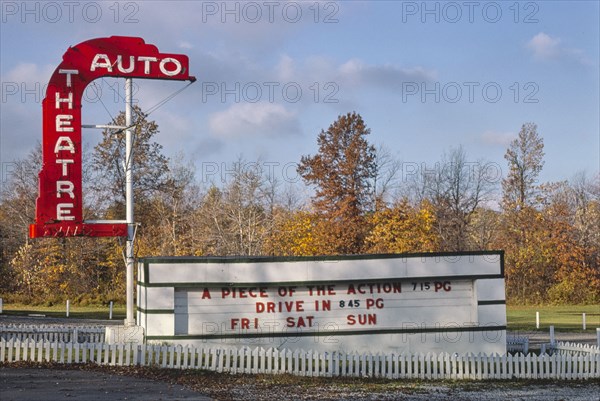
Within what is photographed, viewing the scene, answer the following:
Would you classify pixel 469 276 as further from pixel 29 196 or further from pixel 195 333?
pixel 29 196

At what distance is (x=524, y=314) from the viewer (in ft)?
160

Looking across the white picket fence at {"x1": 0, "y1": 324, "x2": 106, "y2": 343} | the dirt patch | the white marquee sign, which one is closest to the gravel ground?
the dirt patch

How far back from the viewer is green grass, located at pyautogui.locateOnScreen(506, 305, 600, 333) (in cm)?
3747

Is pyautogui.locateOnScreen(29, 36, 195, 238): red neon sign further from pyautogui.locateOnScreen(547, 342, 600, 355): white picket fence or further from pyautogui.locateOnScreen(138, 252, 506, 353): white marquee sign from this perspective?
pyautogui.locateOnScreen(547, 342, 600, 355): white picket fence

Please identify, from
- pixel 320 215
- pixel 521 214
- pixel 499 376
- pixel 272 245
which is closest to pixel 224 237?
pixel 272 245

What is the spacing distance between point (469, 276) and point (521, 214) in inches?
1876

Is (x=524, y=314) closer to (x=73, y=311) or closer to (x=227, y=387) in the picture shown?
(x=73, y=311)

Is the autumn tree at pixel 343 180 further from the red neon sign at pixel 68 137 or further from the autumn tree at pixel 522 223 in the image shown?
the red neon sign at pixel 68 137

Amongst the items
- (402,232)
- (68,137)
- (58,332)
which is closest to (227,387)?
(68,137)

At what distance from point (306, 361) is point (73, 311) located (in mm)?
28713

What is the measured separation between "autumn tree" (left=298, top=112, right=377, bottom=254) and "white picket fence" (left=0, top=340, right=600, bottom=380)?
3860cm

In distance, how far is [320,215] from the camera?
61000 mm

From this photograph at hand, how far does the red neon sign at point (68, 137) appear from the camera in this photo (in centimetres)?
1872

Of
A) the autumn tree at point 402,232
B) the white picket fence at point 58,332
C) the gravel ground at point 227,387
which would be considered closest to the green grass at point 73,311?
the white picket fence at point 58,332
